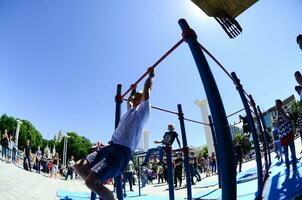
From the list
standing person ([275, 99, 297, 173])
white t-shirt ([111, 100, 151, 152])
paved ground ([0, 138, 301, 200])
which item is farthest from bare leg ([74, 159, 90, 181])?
standing person ([275, 99, 297, 173])

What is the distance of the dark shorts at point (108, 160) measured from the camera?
8.15ft

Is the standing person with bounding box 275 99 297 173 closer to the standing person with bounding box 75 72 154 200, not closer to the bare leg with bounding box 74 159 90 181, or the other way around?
the standing person with bounding box 75 72 154 200

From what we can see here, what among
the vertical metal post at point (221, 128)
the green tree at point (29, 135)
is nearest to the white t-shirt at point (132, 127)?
the vertical metal post at point (221, 128)

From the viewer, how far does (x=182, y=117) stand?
15.9 feet

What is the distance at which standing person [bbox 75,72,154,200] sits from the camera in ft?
8.00

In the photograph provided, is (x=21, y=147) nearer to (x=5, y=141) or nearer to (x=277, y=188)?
(x=5, y=141)

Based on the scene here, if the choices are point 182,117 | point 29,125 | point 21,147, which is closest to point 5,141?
point 182,117

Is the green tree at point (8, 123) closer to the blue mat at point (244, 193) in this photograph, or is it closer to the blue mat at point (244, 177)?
the blue mat at point (244, 177)

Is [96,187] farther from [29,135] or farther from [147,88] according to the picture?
[29,135]

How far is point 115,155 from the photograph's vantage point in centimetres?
263

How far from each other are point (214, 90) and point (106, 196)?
1.51 m

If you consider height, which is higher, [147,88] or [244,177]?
[147,88]

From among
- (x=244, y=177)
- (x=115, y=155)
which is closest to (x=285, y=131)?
(x=244, y=177)

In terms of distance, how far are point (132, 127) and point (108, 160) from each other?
0.48 meters
